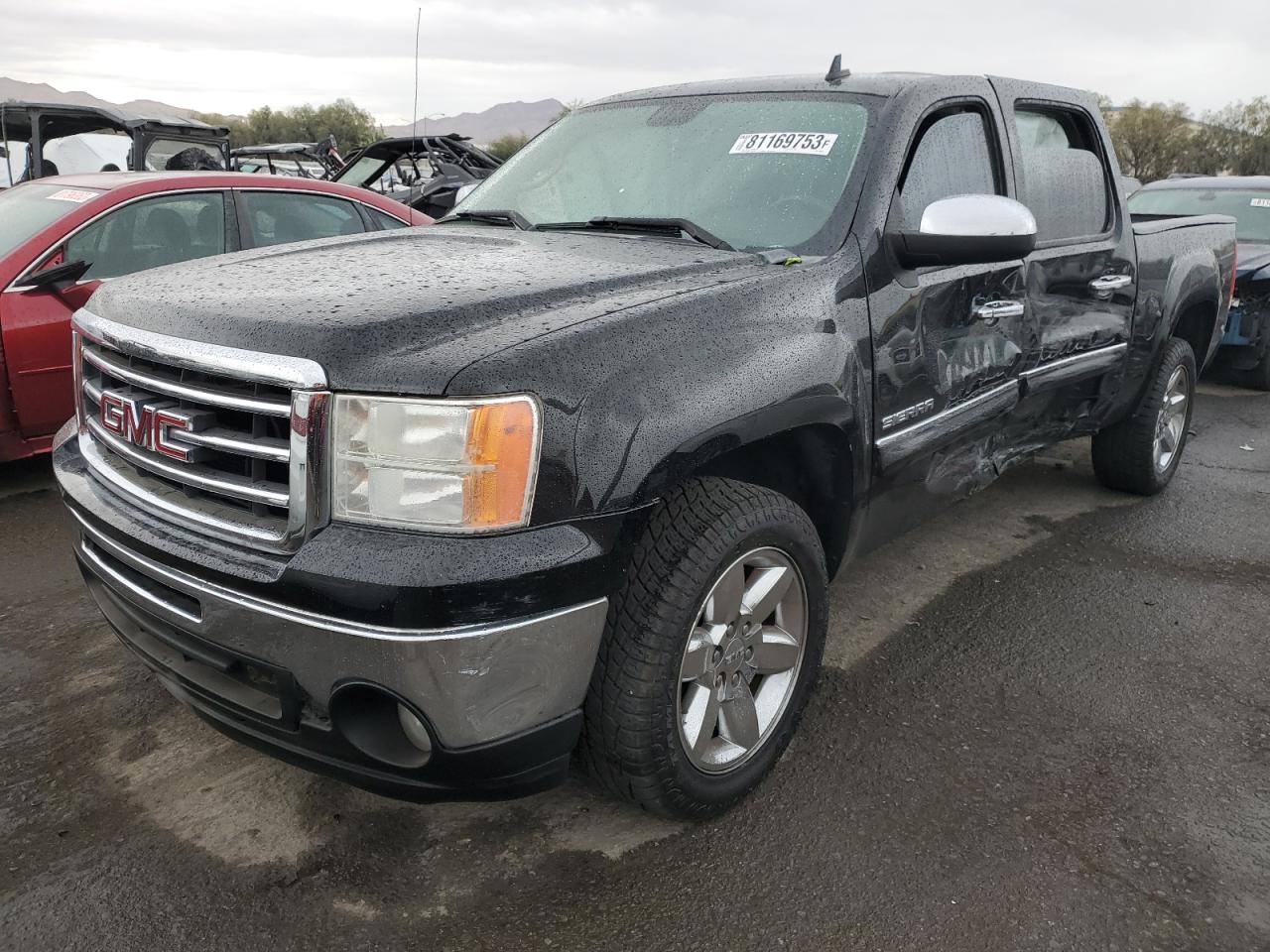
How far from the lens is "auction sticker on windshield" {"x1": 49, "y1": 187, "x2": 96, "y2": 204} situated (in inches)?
193

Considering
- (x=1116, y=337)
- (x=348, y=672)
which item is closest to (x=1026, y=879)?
(x=348, y=672)

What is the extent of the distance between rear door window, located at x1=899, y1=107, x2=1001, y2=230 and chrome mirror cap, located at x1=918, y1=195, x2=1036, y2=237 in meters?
0.16

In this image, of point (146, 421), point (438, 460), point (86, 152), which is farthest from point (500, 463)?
point (86, 152)

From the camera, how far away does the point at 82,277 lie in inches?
185

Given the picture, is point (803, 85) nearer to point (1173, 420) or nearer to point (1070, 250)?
point (1070, 250)

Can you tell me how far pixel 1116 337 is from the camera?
410 centimetres

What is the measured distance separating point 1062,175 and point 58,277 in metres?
4.23

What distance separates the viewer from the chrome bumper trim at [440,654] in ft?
5.98

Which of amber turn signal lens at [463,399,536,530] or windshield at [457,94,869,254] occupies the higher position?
windshield at [457,94,869,254]

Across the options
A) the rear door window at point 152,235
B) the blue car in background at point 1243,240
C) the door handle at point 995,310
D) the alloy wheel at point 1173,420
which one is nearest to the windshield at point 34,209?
the rear door window at point 152,235

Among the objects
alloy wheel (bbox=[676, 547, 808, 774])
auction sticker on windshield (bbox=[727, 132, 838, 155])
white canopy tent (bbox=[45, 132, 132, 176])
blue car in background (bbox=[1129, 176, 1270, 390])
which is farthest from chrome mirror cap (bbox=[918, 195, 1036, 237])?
white canopy tent (bbox=[45, 132, 132, 176])

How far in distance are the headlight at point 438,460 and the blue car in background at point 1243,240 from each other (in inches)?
273

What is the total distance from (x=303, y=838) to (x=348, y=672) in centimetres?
73

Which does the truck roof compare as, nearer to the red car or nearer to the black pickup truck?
the black pickup truck
